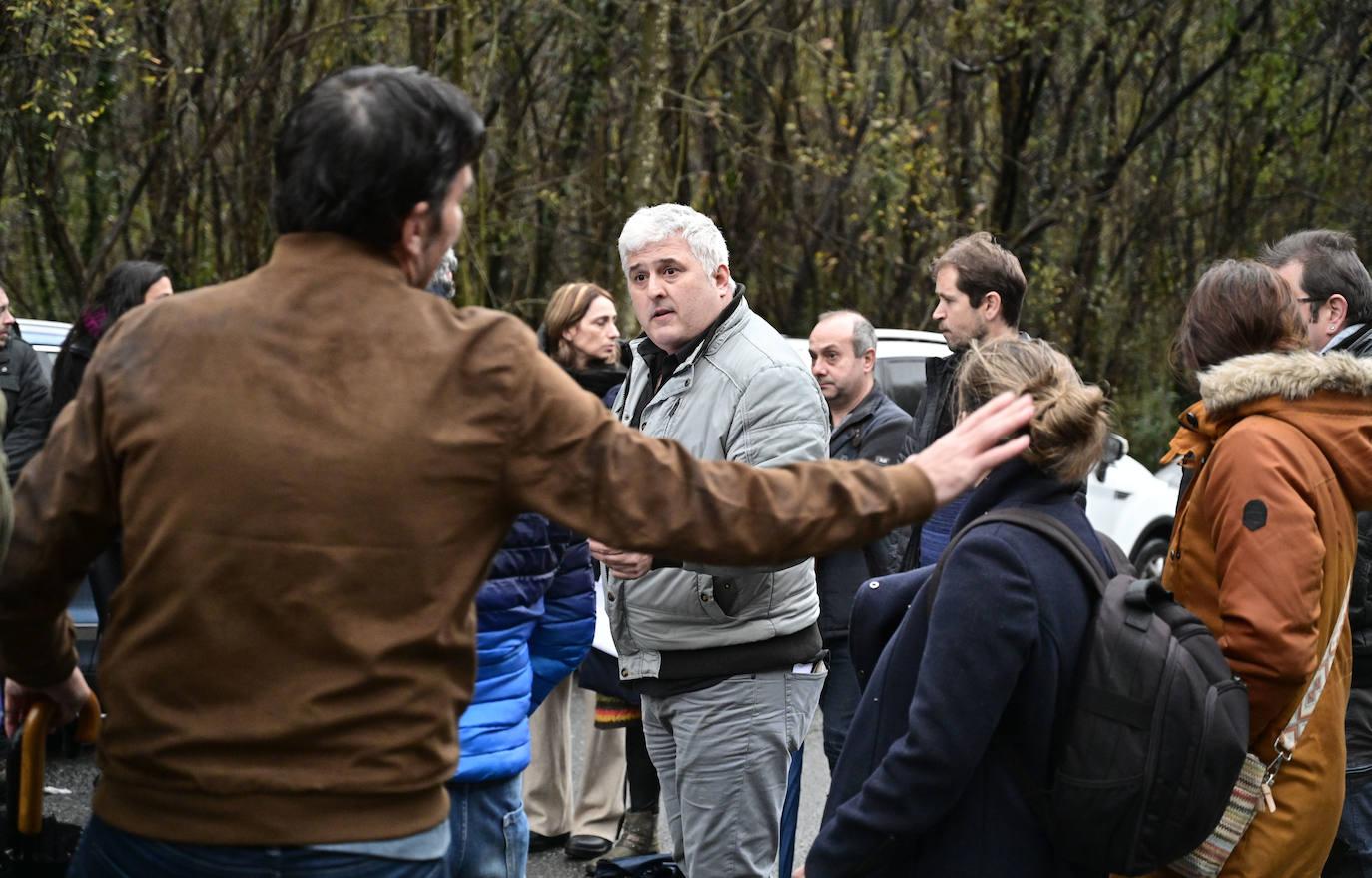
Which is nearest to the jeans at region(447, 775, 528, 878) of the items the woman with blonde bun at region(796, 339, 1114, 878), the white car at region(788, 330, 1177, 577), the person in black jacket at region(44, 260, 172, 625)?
the woman with blonde bun at region(796, 339, 1114, 878)

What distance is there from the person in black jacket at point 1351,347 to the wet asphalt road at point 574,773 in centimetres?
240

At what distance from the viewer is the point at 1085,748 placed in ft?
9.49

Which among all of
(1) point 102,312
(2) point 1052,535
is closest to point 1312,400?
(2) point 1052,535

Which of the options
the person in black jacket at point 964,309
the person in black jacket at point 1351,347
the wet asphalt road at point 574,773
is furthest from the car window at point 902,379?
the person in black jacket at point 1351,347

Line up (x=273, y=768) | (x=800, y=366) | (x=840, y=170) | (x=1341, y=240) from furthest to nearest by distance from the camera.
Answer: (x=840, y=170) < (x=1341, y=240) < (x=800, y=366) < (x=273, y=768)

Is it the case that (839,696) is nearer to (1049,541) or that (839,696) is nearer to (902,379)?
(1049,541)

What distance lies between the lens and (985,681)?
286cm

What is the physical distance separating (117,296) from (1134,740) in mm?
4640

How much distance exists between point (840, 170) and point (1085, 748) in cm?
1150

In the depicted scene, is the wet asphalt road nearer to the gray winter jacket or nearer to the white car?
the gray winter jacket

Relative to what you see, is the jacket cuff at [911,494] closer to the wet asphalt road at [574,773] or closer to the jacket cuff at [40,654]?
the jacket cuff at [40,654]

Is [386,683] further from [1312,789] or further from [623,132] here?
[623,132]

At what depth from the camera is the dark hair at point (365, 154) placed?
218cm

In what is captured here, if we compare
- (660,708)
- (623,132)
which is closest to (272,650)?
(660,708)
